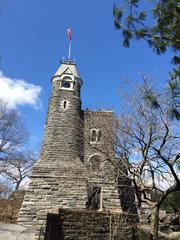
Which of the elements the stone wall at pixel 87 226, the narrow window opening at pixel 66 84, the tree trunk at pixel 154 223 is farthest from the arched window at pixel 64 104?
the tree trunk at pixel 154 223

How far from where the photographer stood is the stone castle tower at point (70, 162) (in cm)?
1239

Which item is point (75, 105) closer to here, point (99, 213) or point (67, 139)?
point (67, 139)

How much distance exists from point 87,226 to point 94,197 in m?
6.65

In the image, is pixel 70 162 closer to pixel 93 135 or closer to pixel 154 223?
pixel 93 135

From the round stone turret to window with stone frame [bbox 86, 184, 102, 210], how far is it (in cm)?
186

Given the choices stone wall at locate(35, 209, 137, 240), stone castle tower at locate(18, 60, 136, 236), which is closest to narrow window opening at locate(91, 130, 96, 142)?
stone castle tower at locate(18, 60, 136, 236)

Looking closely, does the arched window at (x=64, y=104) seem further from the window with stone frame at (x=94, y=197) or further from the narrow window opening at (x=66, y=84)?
the window with stone frame at (x=94, y=197)

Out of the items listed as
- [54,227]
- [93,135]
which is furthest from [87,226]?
[93,135]

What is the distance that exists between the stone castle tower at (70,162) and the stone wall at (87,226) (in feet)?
11.3

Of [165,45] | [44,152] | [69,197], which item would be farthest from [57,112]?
[165,45]

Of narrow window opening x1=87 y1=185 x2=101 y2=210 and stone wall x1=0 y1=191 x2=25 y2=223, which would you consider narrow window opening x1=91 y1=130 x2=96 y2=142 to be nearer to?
narrow window opening x1=87 y1=185 x2=101 y2=210

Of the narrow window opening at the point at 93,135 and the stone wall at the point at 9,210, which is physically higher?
the narrow window opening at the point at 93,135

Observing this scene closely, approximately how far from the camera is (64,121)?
51.5 ft

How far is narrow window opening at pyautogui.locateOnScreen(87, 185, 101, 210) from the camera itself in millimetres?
13096
